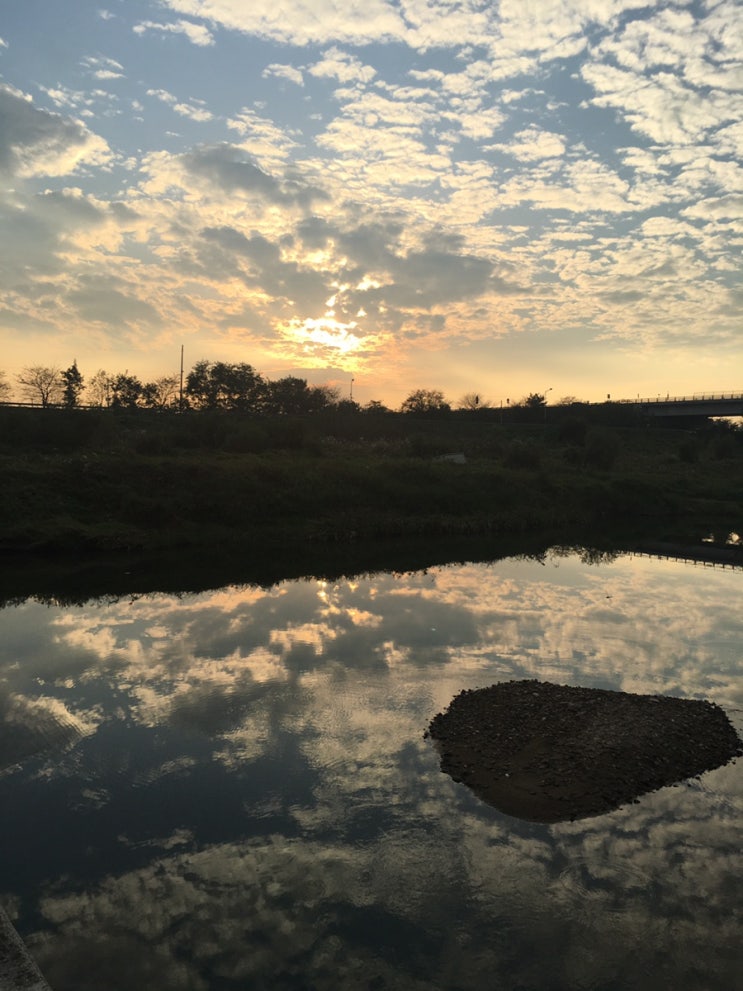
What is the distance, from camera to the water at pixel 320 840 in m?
9.16

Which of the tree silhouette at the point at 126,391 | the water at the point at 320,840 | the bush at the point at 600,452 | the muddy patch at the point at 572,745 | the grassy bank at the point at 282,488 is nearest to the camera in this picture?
the water at the point at 320,840

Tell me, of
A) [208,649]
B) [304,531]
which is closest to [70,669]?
[208,649]

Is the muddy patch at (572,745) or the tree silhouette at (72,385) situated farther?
the tree silhouette at (72,385)

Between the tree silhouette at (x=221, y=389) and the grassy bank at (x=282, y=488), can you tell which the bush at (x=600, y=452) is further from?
the tree silhouette at (x=221, y=389)

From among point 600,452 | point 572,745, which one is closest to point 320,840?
point 572,745

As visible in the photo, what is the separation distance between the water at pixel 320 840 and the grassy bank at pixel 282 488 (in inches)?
864

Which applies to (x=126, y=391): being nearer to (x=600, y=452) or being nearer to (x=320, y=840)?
(x=600, y=452)

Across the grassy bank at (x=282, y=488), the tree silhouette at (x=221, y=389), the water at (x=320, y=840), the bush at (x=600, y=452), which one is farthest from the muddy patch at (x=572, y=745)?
the tree silhouette at (x=221, y=389)

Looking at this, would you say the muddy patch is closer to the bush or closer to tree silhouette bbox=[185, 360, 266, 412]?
the bush

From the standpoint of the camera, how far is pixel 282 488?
173ft

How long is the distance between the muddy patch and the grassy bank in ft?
100

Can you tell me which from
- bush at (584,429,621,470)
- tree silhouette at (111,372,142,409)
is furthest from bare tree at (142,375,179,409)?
bush at (584,429,621,470)

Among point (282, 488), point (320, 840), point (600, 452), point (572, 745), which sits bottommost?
point (320, 840)

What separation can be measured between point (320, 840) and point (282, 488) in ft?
137
